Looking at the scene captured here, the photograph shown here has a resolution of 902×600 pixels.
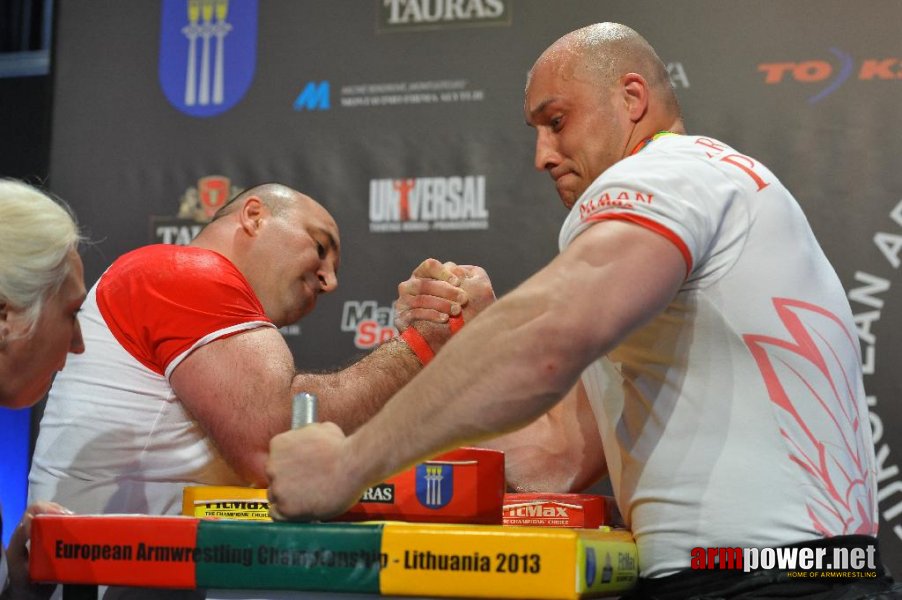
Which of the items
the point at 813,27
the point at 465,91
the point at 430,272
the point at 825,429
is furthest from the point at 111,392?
the point at 813,27

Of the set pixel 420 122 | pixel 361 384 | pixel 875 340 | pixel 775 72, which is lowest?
pixel 361 384

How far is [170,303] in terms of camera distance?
1935 millimetres

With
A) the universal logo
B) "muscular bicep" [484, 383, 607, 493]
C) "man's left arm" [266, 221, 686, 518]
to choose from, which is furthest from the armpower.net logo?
the universal logo

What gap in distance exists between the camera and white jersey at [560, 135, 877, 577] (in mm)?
1201

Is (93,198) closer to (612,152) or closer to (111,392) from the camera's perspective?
(111,392)

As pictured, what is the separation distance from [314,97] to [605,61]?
164 centimetres

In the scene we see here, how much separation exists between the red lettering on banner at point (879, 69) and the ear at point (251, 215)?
1630mm

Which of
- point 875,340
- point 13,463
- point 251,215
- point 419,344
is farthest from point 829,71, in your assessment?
point 13,463

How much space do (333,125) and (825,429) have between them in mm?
2206

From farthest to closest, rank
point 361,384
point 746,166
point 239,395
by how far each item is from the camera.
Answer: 1. point 361,384
2. point 239,395
3. point 746,166

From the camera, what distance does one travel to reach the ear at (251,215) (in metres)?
2.46

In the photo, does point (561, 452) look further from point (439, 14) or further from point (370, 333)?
point (439, 14)

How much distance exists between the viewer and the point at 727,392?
4.04 feet

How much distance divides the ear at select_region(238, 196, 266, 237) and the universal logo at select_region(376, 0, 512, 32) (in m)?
0.92
